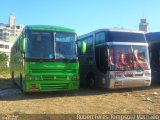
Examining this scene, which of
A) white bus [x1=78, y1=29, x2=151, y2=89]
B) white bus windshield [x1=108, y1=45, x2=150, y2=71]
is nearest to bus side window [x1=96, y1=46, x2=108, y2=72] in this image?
white bus [x1=78, y1=29, x2=151, y2=89]

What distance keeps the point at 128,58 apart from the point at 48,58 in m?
3.88

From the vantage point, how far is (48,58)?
1395 cm

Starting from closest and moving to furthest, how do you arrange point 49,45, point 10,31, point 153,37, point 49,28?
point 49,45 < point 49,28 < point 153,37 < point 10,31

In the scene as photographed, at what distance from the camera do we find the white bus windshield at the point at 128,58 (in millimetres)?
15086

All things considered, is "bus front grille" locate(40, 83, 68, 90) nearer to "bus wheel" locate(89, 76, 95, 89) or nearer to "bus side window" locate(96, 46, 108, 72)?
"bus side window" locate(96, 46, 108, 72)

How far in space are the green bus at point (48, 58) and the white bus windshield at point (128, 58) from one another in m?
1.86

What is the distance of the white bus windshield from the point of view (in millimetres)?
15086

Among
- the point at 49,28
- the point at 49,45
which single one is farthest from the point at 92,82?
the point at 49,28

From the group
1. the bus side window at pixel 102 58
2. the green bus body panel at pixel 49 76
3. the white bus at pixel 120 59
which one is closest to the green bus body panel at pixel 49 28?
the white bus at pixel 120 59

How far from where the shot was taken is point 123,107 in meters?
11.2

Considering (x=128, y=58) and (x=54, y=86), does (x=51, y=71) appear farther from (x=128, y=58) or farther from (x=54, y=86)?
(x=128, y=58)

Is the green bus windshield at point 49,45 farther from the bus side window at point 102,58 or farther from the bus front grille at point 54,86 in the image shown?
the bus side window at point 102,58

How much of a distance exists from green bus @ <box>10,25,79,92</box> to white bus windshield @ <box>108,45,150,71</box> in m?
1.86

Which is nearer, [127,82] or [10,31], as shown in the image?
[127,82]
